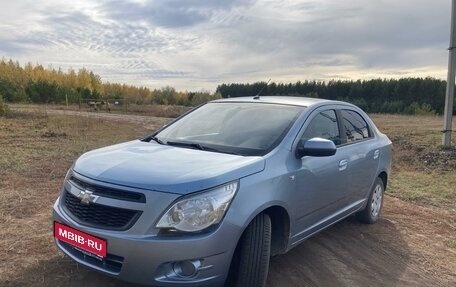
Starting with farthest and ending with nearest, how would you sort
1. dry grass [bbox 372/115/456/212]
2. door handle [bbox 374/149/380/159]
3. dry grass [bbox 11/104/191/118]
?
dry grass [bbox 11/104/191/118] < dry grass [bbox 372/115/456/212] < door handle [bbox 374/149/380/159]

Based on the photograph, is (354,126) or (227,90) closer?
(354,126)

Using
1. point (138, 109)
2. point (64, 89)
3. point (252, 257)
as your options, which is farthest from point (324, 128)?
point (64, 89)

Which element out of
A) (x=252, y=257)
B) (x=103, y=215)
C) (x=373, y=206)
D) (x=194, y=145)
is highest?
(x=194, y=145)

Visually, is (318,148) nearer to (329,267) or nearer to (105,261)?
(329,267)

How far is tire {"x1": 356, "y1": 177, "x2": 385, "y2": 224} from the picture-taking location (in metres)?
5.47

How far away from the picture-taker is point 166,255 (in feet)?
9.24

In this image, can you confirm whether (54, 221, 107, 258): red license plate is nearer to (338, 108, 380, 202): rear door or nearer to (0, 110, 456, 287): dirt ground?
(0, 110, 456, 287): dirt ground

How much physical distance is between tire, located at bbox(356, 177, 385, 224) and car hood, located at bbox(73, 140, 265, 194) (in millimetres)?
2633

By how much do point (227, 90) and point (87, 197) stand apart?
75.2 metres

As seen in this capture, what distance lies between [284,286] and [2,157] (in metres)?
7.83

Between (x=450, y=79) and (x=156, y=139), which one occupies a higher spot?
(x=450, y=79)

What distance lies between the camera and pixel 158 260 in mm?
2826

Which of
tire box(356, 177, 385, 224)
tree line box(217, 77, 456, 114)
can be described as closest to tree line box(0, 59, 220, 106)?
tree line box(217, 77, 456, 114)

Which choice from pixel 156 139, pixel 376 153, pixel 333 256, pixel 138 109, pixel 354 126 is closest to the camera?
pixel 156 139
